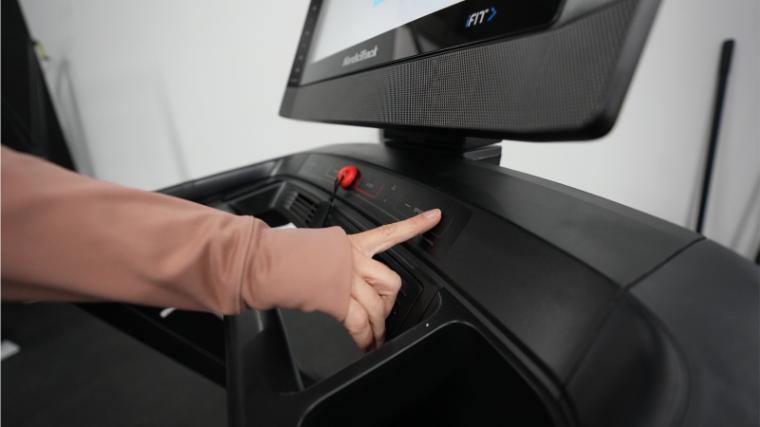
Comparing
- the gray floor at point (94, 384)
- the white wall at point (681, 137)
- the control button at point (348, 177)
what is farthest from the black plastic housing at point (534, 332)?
the gray floor at point (94, 384)

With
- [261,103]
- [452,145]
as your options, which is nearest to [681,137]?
[452,145]

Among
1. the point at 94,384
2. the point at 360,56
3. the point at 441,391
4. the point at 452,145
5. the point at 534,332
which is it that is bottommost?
the point at 94,384

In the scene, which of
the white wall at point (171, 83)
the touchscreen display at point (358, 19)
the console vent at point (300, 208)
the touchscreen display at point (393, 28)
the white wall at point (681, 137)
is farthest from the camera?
the white wall at point (171, 83)

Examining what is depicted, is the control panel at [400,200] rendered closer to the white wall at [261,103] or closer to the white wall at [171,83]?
the white wall at [261,103]

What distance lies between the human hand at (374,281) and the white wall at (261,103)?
0.28 meters

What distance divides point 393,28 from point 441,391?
0.45m

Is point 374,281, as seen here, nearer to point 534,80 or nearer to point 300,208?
point 534,80

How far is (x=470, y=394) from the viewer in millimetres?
284

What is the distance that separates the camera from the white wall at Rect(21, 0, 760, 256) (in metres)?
0.76

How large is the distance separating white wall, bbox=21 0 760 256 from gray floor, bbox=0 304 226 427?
2.72 feet

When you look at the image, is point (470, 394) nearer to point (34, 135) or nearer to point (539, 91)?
point (539, 91)

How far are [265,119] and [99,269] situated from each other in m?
1.04

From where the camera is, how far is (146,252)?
0.26 meters

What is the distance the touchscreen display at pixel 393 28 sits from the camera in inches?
11.5
